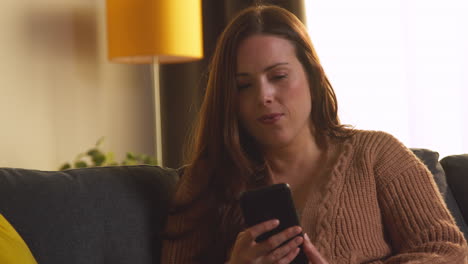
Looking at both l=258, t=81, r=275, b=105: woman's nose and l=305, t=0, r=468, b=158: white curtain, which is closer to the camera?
l=258, t=81, r=275, b=105: woman's nose

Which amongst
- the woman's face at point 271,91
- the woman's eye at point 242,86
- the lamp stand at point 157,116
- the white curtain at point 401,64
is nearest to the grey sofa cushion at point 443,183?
the woman's face at point 271,91

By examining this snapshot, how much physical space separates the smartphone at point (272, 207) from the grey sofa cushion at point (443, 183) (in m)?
0.78

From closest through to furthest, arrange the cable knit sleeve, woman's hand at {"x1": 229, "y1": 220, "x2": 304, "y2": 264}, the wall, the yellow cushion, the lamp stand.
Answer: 1. the yellow cushion
2. woman's hand at {"x1": 229, "y1": 220, "x2": 304, "y2": 264}
3. the cable knit sleeve
4. the wall
5. the lamp stand

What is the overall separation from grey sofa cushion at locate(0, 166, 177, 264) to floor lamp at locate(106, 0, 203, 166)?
4.13 feet

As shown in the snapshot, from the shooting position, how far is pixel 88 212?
1.39m

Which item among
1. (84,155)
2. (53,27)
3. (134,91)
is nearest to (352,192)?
(84,155)

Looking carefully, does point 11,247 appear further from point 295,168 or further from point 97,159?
point 97,159

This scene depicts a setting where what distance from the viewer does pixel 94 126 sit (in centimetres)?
306

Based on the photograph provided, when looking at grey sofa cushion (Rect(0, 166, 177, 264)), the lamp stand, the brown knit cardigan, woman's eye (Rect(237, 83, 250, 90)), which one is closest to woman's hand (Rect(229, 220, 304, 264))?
the brown knit cardigan

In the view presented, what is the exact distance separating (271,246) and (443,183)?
88 cm

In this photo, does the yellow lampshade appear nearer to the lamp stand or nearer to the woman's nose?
the lamp stand

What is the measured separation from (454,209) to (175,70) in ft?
6.30

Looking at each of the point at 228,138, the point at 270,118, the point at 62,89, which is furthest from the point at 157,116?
the point at 270,118

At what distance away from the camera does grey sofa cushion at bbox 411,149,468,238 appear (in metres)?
1.90
